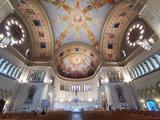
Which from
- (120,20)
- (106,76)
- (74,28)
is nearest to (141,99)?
(106,76)

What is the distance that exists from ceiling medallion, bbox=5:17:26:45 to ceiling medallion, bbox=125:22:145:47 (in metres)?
18.3

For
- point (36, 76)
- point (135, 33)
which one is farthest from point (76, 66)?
point (135, 33)

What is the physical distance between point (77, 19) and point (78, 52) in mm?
8359

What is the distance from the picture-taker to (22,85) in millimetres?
18141

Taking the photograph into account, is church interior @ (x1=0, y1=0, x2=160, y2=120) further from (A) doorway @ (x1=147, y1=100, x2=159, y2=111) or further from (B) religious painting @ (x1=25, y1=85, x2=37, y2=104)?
(A) doorway @ (x1=147, y1=100, x2=159, y2=111)

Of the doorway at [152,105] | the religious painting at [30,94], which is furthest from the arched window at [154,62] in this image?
the religious painting at [30,94]

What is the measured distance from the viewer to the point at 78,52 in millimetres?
25781

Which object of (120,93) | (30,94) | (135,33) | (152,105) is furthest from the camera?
(120,93)

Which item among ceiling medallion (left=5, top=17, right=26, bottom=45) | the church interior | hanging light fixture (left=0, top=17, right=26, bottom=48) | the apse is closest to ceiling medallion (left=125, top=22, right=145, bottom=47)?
the church interior

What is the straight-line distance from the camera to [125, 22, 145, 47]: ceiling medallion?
1605cm

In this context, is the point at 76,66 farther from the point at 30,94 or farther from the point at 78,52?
the point at 30,94

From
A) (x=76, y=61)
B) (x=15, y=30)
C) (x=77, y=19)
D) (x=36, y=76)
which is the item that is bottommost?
(x=36, y=76)

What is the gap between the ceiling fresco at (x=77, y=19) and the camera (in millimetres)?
17163

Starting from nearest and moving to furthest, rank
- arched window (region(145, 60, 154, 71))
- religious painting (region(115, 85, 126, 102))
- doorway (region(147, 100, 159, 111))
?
doorway (region(147, 100, 159, 111))
arched window (region(145, 60, 154, 71))
religious painting (region(115, 85, 126, 102))
